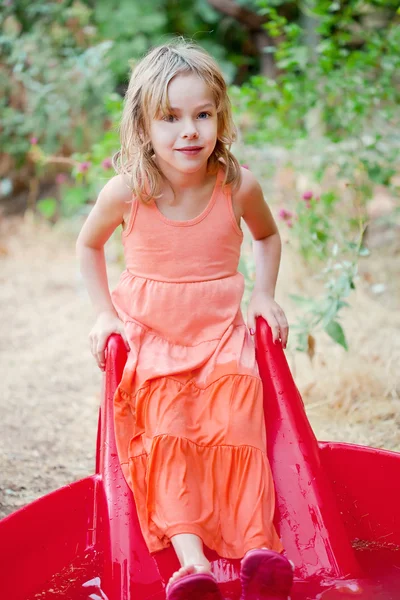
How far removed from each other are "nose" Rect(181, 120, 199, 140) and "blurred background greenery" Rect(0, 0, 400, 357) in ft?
2.57

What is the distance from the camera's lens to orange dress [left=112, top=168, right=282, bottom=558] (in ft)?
4.30

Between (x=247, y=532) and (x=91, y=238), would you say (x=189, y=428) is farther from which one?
(x=91, y=238)

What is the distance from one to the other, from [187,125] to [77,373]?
5.05ft

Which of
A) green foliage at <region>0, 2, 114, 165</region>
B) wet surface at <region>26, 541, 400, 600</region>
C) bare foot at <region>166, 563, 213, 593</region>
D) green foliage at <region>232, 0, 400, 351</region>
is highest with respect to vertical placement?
green foliage at <region>0, 2, 114, 165</region>

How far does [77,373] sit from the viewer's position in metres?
2.75

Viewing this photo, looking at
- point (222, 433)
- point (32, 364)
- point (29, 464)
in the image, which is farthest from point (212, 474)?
point (32, 364)

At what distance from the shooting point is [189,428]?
1.39 m

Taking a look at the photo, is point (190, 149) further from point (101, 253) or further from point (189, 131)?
point (101, 253)

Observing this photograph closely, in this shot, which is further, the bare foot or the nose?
the nose

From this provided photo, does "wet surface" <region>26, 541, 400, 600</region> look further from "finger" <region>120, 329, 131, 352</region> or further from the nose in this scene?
the nose

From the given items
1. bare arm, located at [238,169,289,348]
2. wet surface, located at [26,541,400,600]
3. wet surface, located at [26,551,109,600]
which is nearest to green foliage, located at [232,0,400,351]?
bare arm, located at [238,169,289,348]

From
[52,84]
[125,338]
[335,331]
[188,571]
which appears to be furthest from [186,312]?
[52,84]

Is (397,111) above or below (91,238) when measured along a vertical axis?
above

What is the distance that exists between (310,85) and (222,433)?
71.2 inches
